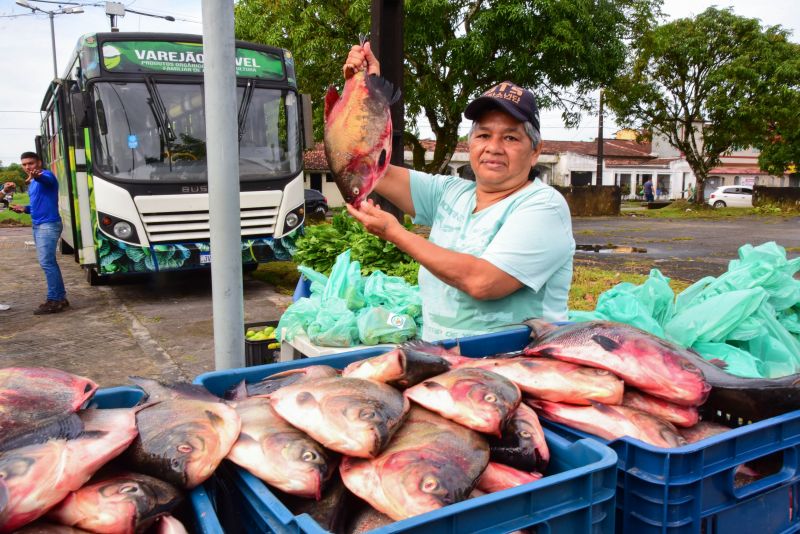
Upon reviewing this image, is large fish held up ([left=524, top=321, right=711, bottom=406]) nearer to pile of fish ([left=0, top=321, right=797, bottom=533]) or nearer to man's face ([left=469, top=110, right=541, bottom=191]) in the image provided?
pile of fish ([left=0, top=321, right=797, bottom=533])

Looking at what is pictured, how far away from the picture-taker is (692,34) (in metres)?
28.5

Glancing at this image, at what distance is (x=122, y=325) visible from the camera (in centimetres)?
741

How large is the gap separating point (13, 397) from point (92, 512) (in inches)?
15.4

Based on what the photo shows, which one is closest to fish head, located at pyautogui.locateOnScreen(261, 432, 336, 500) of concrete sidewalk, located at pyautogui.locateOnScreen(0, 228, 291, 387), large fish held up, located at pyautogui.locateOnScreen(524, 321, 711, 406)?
large fish held up, located at pyautogui.locateOnScreen(524, 321, 711, 406)

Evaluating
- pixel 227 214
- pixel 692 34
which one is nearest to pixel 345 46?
pixel 227 214

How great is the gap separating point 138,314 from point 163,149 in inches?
88.4

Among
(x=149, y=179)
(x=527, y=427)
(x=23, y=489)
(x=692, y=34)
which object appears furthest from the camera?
(x=692, y=34)

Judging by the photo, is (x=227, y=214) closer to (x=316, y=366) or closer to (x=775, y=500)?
(x=316, y=366)

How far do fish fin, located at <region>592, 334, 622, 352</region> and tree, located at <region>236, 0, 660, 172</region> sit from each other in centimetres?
1381

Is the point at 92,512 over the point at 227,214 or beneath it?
beneath

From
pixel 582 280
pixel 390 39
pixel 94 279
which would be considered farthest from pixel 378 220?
pixel 94 279

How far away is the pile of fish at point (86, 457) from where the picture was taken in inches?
44.8

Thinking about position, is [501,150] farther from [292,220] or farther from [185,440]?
[292,220]

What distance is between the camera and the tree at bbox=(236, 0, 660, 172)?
51.6 feet
